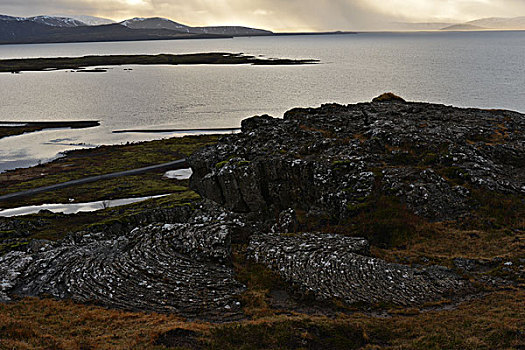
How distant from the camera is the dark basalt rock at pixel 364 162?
3800cm

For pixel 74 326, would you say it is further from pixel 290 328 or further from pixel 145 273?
pixel 290 328

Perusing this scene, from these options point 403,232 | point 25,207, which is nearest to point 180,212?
point 403,232

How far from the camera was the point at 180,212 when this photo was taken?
49656mm

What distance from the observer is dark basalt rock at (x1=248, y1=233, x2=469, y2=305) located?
24688mm

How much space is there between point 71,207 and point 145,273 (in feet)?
181

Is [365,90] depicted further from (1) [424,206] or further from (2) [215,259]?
(2) [215,259]

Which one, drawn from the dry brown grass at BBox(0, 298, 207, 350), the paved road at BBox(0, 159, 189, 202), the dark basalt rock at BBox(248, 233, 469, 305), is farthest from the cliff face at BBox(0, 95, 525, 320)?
the paved road at BBox(0, 159, 189, 202)

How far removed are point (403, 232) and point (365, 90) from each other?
514 feet

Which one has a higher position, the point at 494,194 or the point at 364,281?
the point at 494,194

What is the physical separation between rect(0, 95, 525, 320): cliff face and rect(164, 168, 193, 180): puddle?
39.4m

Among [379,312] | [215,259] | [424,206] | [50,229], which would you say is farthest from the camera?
[50,229]

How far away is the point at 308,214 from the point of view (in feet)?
133

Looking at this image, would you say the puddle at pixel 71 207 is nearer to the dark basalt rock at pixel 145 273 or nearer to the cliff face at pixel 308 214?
the cliff face at pixel 308 214

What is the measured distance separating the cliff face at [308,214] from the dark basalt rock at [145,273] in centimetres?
9
